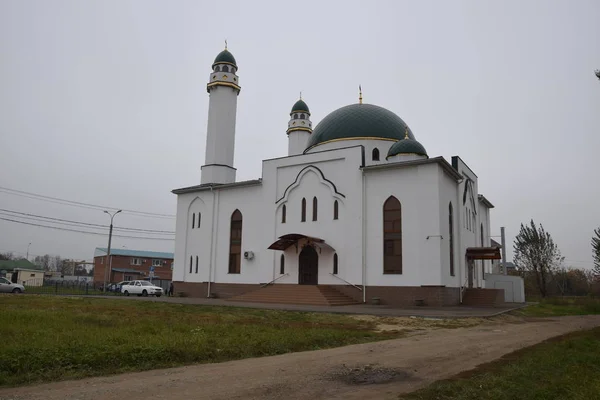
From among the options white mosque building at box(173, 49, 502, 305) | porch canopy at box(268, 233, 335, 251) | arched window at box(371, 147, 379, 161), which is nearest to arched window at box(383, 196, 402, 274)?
white mosque building at box(173, 49, 502, 305)

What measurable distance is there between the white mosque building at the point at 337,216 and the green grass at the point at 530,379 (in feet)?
46.2

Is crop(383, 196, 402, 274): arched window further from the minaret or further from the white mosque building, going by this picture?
the minaret

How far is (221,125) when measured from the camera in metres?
31.2

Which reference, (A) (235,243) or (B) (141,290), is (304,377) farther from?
(B) (141,290)

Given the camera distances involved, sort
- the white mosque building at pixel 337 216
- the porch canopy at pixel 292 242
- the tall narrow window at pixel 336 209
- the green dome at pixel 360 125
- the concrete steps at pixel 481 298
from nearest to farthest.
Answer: the white mosque building at pixel 337 216, the concrete steps at pixel 481 298, the porch canopy at pixel 292 242, the tall narrow window at pixel 336 209, the green dome at pixel 360 125

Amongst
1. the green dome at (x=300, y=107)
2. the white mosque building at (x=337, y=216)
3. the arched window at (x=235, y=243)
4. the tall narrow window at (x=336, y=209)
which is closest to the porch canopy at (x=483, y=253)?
the white mosque building at (x=337, y=216)

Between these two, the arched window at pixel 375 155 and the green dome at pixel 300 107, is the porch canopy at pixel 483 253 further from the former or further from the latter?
the green dome at pixel 300 107

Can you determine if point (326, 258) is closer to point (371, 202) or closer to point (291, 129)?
point (371, 202)

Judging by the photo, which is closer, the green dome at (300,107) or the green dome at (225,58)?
the green dome at (225,58)

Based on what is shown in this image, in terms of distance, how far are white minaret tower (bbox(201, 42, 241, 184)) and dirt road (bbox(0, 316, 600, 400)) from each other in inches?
892

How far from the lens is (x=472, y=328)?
45.9 ft

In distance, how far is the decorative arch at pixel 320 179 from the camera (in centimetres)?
2586

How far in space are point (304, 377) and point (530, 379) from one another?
3.03m

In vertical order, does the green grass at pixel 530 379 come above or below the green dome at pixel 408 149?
below
